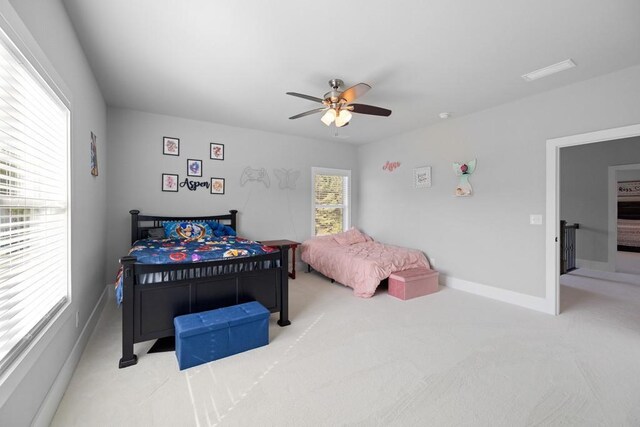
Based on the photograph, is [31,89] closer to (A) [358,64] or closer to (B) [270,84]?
(B) [270,84]

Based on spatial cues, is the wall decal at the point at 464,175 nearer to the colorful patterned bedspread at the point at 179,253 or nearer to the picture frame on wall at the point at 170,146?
the colorful patterned bedspread at the point at 179,253

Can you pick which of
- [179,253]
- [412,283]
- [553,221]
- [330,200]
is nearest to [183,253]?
[179,253]

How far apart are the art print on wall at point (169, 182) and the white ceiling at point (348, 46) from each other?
1.09 m

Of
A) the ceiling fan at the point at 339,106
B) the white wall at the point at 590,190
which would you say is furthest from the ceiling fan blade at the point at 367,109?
the white wall at the point at 590,190

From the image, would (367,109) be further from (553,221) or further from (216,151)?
(216,151)

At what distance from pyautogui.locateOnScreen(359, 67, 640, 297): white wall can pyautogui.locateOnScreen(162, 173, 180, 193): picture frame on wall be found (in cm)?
379

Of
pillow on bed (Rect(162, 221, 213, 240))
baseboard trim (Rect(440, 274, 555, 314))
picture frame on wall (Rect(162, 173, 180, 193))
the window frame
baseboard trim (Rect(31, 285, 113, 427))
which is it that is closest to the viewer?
the window frame

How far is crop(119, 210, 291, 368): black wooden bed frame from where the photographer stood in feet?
7.49

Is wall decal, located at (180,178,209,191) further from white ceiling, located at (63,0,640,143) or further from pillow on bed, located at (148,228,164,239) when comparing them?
white ceiling, located at (63,0,640,143)

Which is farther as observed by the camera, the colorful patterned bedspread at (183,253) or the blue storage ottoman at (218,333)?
the colorful patterned bedspread at (183,253)

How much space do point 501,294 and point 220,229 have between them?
4103 millimetres

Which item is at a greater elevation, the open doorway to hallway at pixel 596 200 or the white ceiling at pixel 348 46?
the white ceiling at pixel 348 46

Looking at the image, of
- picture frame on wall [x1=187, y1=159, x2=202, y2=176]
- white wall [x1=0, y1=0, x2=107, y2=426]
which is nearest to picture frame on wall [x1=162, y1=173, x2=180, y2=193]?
picture frame on wall [x1=187, y1=159, x2=202, y2=176]

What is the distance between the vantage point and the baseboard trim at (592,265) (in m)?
5.43
